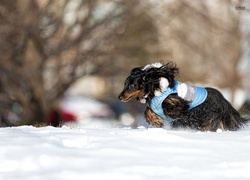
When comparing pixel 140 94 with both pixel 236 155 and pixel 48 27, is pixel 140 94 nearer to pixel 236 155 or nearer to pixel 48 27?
pixel 236 155

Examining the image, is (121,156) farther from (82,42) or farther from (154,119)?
(82,42)

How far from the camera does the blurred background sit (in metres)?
19.9

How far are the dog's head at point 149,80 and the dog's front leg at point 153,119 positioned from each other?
21 centimetres

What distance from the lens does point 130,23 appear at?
70.6ft

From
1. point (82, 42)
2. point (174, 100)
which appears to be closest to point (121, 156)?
point (174, 100)

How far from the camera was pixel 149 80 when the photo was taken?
9.07m

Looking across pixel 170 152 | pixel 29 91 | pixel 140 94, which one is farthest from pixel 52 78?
pixel 170 152

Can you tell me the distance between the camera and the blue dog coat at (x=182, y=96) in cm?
896

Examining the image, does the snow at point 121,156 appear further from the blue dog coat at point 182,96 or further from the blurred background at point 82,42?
the blurred background at point 82,42

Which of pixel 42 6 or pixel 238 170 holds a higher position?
pixel 42 6

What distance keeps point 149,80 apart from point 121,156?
2586mm

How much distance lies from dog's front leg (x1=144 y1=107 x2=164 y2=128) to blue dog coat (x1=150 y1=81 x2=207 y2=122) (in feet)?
0.23

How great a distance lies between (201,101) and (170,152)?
2.39 meters

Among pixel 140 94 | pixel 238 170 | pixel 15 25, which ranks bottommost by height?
pixel 238 170
